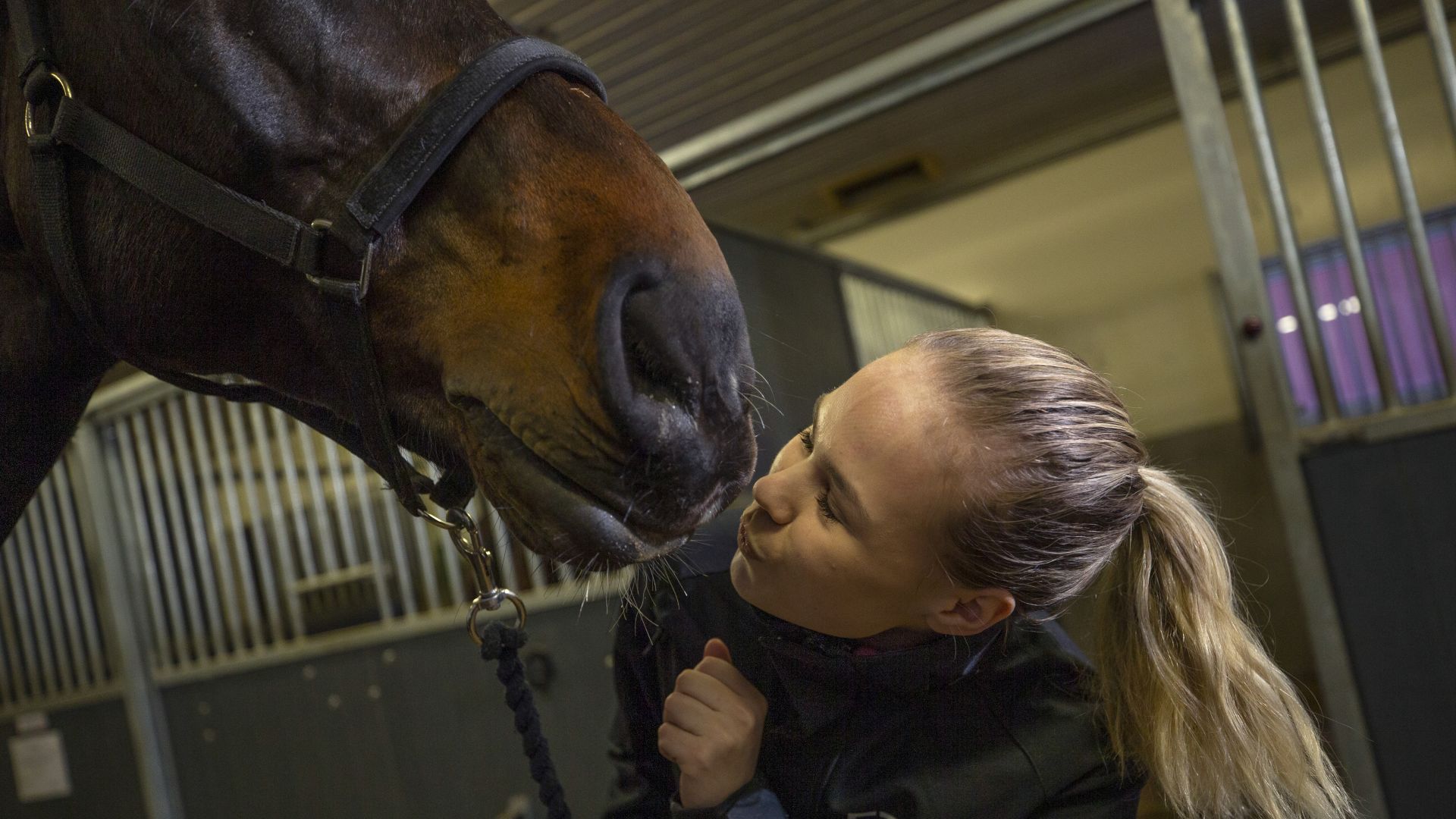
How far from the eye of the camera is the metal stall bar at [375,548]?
80.4 inches

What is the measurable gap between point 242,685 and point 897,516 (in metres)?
2.02

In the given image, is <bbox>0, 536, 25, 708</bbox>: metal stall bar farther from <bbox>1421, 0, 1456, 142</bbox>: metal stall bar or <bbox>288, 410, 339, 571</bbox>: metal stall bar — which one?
<bbox>1421, 0, 1456, 142</bbox>: metal stall bar

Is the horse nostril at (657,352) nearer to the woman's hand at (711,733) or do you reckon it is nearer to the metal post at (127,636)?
the woman's hand at (711,733)

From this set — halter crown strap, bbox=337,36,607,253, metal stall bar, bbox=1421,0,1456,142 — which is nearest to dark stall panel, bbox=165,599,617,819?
halter crown strap, bbox=337,36,607,253

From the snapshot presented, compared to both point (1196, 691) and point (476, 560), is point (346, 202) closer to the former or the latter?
point (476, 560)

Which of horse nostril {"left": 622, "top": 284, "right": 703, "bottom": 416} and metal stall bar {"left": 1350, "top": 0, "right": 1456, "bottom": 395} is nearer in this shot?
horse nostril {"left": 622, "top": 284, "right": 703, "bottom": 416}

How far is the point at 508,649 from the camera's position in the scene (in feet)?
2.25

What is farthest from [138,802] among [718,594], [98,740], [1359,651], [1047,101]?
[1047,101]

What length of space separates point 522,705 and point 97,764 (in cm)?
242

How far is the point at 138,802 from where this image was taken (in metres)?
2.38

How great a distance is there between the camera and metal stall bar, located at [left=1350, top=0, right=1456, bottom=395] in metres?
1.22

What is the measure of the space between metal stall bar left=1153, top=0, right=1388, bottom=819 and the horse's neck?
127cm

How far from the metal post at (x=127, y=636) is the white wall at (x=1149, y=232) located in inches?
129

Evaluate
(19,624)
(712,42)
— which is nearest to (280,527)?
(19,624)
